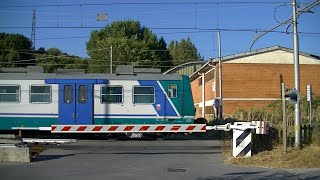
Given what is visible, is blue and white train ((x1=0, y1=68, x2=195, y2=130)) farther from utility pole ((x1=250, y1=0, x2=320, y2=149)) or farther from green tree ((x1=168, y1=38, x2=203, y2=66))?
green tree ((x1=168, y1=38, x2=203, y2=66))

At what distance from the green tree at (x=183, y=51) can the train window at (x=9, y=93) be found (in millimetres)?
71193

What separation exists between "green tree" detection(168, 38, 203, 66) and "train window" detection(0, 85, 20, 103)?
71193mm

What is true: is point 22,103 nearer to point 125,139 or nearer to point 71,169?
point 125,139

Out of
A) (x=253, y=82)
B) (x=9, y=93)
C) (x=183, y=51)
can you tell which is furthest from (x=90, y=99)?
(x=183, y=51)

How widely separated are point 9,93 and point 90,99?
412cm

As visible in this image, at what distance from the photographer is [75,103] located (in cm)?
2302

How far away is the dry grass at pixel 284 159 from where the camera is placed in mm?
13719

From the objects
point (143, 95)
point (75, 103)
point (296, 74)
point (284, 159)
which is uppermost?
point (296, 74)

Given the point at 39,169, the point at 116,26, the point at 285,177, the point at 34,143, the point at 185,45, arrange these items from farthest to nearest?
the point at 185,45
the point at 116,26
the point at 34,143
the point at 39,169
the point at 285,177

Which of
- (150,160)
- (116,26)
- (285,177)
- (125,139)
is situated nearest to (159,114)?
(125,139)

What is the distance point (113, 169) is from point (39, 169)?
6.72 feet

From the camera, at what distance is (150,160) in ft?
49.6

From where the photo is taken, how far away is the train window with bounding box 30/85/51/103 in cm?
2317

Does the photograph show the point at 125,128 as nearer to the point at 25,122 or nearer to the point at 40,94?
the point at 40,94
